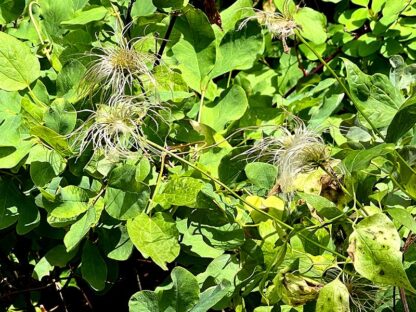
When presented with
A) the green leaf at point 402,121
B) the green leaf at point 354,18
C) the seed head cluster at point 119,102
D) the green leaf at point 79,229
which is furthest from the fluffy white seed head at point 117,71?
the green leaf at point 354,18

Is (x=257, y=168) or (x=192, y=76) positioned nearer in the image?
(x=257, y=168)

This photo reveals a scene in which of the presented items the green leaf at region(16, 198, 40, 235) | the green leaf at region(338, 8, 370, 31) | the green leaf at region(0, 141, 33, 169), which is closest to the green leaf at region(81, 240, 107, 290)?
the green leaf at region(16, 198, 40, 235)

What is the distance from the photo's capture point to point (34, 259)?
1967mm

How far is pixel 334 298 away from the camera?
1.12 meters

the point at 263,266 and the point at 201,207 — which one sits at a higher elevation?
the point at 201,207

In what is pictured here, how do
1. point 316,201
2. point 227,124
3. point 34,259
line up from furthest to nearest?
point 34,259 < point 227,124 < point 316,201

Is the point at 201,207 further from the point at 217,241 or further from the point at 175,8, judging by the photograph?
the point at 175,8

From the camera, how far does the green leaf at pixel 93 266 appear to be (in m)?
1.49

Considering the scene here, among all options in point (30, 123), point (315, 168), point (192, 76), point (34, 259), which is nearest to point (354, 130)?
point (315, 168)

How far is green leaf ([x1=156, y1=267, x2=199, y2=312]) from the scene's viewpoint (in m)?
1.21

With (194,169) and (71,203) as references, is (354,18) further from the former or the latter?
(71,203)

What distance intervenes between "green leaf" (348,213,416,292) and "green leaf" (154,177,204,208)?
28cm

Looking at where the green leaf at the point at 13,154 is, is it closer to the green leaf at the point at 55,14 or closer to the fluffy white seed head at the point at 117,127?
the fluffy white seed head at the point at 117,127

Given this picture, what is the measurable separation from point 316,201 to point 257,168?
0.18 metres
